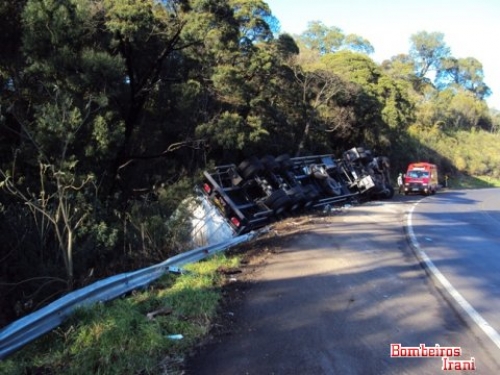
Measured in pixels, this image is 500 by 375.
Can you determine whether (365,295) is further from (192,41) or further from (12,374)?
(192,41)

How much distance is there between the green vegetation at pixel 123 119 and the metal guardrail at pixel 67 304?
957 millimetres

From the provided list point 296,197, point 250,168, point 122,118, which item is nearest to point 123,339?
point 250,168

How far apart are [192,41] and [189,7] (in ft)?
3.94

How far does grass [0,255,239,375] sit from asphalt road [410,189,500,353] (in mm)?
3481

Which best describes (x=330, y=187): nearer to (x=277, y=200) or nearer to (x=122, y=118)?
(x=277, y=200)

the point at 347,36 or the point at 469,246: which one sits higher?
the point at 347,36

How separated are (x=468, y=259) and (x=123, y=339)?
337 inches

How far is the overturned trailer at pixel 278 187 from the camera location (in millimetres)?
15891

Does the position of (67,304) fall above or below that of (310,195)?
above

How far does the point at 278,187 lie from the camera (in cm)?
1969

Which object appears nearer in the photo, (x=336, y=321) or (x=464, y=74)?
(x=336, y=321)

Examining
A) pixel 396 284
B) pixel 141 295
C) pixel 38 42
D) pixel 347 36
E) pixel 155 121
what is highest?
pixel 347 36

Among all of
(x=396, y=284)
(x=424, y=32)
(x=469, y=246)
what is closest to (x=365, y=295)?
(x=396, y=284)

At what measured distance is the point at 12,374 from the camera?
15.1 feet
